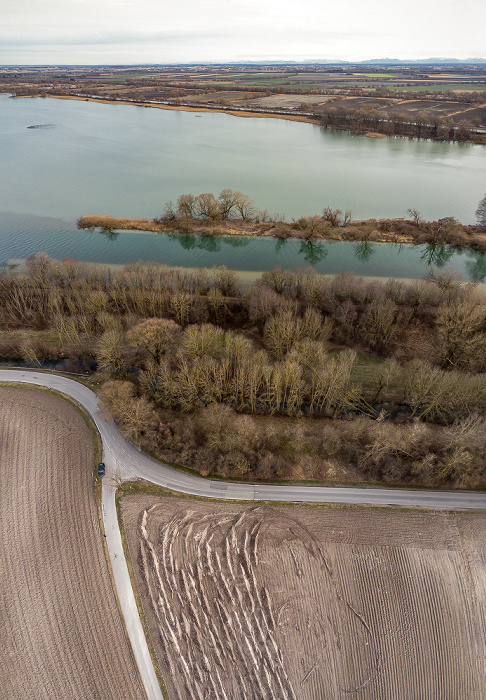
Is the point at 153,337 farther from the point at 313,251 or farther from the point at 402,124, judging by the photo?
the point at 402,124

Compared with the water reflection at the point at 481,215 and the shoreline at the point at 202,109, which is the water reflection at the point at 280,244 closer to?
the water reflection at the point at 481,215

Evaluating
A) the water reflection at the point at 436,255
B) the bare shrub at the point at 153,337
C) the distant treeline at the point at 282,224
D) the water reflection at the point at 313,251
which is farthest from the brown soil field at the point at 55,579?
the water reflection at the point at 436,255

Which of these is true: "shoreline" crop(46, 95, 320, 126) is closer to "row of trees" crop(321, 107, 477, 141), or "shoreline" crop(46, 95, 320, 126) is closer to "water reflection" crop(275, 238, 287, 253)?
"row of trees" crop(321, 107, 477, 141)

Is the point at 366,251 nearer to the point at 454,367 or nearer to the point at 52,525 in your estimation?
the point at 454,367

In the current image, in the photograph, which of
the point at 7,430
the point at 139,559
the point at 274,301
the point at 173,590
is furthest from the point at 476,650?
the point at 7,430

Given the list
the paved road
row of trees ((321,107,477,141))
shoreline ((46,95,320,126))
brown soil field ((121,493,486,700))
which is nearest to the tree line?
the paved road

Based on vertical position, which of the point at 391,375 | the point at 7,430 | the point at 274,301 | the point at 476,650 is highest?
the point at 274,301
